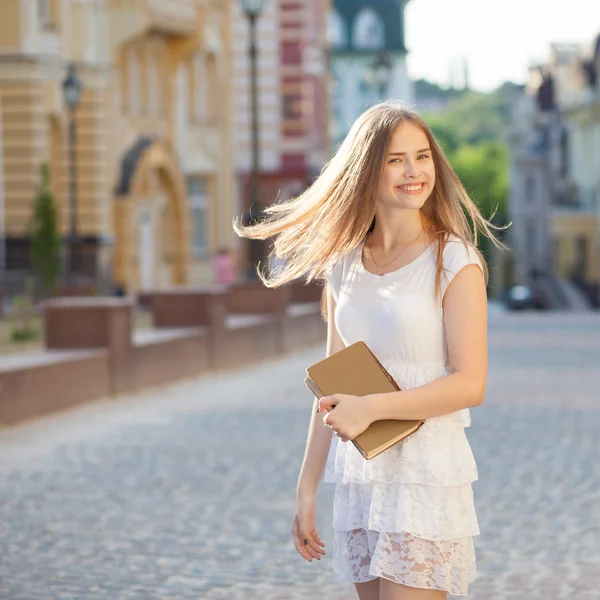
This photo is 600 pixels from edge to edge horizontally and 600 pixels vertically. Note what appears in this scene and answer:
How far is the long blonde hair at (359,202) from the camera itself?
4410mm

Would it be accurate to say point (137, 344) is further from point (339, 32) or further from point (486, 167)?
point (486, 167)

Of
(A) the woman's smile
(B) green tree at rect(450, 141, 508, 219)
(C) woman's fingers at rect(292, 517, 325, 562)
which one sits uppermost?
(B) green tree at rect(450, 141, 508, 219)

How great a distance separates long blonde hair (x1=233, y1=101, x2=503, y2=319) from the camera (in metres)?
4.41

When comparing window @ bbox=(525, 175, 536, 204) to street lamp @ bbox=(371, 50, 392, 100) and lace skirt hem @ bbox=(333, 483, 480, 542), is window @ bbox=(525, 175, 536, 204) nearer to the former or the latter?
street lamp @ bbox=(371, 50, 392, 100)

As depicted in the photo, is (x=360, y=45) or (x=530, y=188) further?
(x=360, y=45)

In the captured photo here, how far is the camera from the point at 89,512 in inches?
384

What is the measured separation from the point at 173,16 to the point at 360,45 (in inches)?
2591

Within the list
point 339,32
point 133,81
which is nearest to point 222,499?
point 133,81

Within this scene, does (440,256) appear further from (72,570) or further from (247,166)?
(247,166)

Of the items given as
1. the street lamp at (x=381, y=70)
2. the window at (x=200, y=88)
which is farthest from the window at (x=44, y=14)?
the window at (x=200, y=88)

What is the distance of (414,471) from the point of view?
4387 mm

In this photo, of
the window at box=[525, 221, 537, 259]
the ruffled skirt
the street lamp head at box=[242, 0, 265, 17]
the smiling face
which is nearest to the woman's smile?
the smiling face

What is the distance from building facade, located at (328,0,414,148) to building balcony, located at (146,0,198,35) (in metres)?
61.6

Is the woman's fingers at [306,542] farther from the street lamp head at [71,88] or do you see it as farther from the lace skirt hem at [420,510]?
the street lamp head at [71,88]
